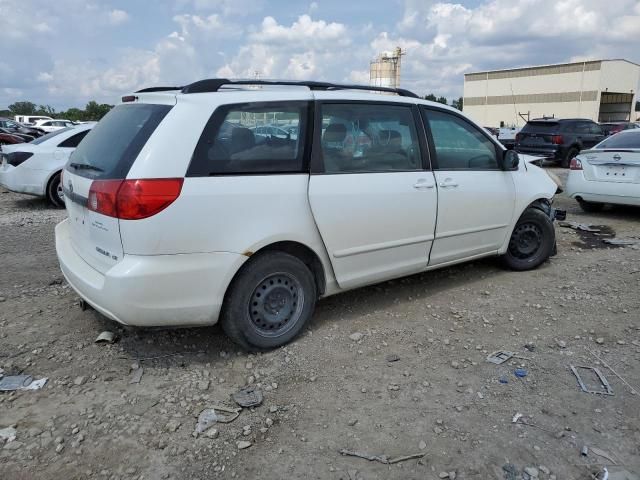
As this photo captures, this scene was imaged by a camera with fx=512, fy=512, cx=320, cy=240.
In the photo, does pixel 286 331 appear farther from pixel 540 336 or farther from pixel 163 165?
pixel 540 336

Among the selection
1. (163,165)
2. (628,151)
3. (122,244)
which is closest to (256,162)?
(163,165)

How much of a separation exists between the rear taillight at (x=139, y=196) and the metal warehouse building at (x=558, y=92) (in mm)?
52060

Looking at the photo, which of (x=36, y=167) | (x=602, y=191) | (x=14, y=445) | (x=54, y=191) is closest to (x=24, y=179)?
(x=36, y=167)

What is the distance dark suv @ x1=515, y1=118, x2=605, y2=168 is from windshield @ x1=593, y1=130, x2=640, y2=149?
27.2ft

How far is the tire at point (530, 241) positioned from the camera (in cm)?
528

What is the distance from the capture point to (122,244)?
3033 mm

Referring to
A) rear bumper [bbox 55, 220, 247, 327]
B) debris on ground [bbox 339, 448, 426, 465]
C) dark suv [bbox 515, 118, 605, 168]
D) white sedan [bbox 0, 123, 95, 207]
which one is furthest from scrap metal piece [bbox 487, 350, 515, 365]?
dark suv [bbox 515, 118, 605, 168]

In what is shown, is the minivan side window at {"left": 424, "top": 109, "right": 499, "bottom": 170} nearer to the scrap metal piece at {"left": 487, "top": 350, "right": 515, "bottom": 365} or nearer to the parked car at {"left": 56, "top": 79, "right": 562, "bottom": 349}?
the parked car at {"left": 56, "top": 79, "right": 562, "bottom": 349}

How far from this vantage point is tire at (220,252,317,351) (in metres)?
3.39

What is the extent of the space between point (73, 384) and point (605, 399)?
10.7 ft

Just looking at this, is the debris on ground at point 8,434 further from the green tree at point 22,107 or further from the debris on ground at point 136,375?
the green tree at point 22,107

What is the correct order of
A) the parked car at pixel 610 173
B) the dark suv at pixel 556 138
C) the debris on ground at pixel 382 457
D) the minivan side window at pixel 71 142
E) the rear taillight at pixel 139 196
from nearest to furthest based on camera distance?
the debris on ground at pixel 382 457 → the rear taillight at pixel 139 196 → the parked car at pixel 610 173 → the minivan side window at pixel 71 142 → the dark suv at pixel 556 138

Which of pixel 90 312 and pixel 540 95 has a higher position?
pixel 540 95

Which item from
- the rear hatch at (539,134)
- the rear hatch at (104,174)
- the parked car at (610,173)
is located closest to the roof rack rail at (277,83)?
the rear hatch at (104,174)
